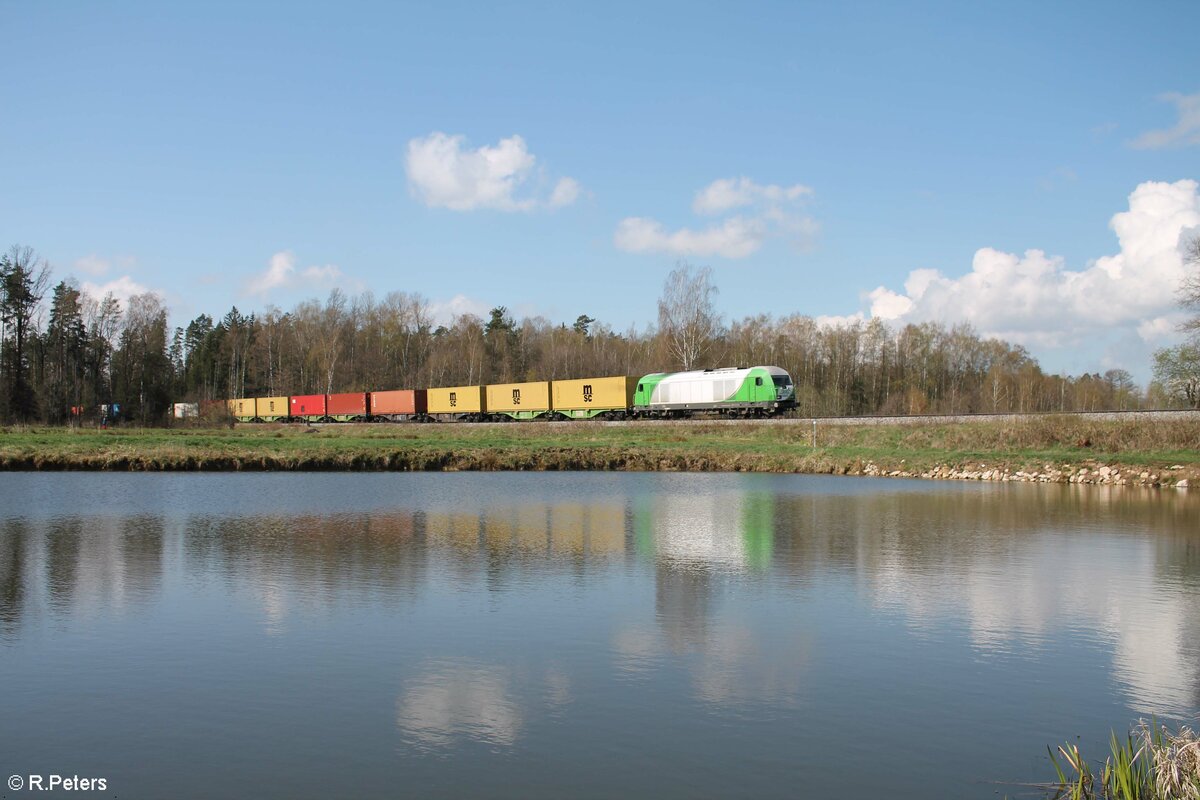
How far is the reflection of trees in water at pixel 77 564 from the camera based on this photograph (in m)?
11.7

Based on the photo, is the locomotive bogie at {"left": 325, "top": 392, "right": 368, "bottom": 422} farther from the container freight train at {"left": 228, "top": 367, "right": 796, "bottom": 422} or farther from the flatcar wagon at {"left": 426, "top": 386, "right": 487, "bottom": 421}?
the flatcar wagon at {"left": 426, "top": 386, "right": 487, "bottom": 421}

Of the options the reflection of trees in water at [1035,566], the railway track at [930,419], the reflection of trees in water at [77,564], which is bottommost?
the reflection of trees in water at [1035,566]

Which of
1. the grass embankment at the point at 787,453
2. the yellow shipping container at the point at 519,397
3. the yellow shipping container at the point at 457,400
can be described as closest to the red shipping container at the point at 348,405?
the yellow shipping container at the point at 457,400

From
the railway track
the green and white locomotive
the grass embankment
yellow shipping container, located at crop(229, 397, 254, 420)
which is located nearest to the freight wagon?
the railway track

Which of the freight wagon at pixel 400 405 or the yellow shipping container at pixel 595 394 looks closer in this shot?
the yellow shipping container at pixel 595 394

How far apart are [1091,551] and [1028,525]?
11.4 feet

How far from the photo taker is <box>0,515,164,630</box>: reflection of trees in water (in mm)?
11742

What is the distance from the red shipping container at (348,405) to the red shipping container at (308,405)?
2.90 feet

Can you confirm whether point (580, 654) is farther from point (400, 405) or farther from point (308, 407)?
point (308, 407)

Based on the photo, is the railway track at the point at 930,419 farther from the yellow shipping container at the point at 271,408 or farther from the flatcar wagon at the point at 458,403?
the yellow shipping container at the point at 271,408

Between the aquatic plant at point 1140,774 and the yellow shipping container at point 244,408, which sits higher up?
the yellow shipping container at point 244,408

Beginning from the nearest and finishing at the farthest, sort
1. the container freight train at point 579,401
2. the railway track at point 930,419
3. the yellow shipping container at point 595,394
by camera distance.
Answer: the railway track at point 930,419, the container freight train at point 579,401, the yellow shipping container at point 595,394

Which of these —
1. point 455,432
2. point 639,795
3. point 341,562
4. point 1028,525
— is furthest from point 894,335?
point 639,795

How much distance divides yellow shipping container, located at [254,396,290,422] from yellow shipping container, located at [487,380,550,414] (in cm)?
2375
